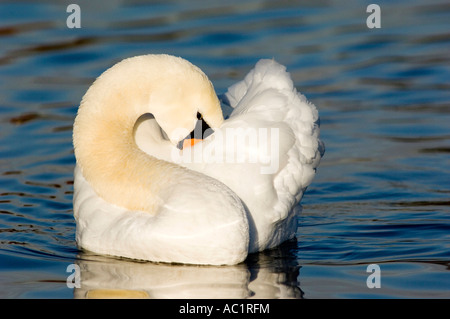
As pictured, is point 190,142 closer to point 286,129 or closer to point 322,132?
point 286,129

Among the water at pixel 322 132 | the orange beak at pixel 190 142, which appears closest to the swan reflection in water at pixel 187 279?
the water at pixel 322 132

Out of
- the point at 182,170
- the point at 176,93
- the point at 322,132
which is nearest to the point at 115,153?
the point at 182,170

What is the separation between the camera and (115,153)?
6.64 m

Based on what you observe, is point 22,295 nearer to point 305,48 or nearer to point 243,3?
point 305,48

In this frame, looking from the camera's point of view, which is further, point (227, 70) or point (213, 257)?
point (227, 70)

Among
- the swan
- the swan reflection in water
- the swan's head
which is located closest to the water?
the swan reflection in water

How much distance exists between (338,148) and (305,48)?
365 centimetres

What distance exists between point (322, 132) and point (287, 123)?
3.33 meters

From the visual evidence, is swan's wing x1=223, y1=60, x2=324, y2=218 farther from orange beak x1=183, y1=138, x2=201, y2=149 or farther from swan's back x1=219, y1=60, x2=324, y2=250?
orange beak x1=183, y1=138, x2=201, y2=149

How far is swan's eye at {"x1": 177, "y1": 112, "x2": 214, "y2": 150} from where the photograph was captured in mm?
6480

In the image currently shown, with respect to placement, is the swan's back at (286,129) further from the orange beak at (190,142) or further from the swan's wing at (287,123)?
the orange beak at (190,142)
